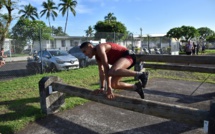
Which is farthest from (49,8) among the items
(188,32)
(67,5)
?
(188,32)

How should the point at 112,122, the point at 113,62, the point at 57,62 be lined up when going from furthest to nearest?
the point at 57,62
the point at 112,122
the point at 113,62

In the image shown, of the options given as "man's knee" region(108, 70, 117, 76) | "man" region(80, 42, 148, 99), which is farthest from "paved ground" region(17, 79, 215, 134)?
"man's knee" region(108, 70, 117, 76)

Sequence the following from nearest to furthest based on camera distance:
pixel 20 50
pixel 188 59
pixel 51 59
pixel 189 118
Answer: pixel 189 118 → pixel 188 59 → pixel 51 59 → pixel 20 50

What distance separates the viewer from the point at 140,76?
3850 millimetres

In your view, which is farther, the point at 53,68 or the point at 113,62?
the point at 53,68

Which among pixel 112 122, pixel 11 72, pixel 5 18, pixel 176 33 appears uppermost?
pixel 176 33

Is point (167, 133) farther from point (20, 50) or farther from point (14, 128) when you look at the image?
point (20, 50)

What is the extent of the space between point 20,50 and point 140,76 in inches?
586

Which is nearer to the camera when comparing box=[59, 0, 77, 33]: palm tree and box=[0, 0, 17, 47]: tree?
box=[0, 0, 17, 47]: tree

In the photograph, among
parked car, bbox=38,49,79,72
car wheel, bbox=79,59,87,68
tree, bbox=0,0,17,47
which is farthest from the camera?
car wheel, bbox=79,59,87,68

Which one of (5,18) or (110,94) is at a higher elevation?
(5,18)

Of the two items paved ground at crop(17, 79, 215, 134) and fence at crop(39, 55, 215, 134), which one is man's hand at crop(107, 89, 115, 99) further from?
paved ground at crop(17, 79, 215, 134)

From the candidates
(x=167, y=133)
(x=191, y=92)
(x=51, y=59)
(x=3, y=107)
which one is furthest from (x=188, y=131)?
(x=51, y=59)

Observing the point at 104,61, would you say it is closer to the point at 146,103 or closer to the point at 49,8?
the point at 146,103
